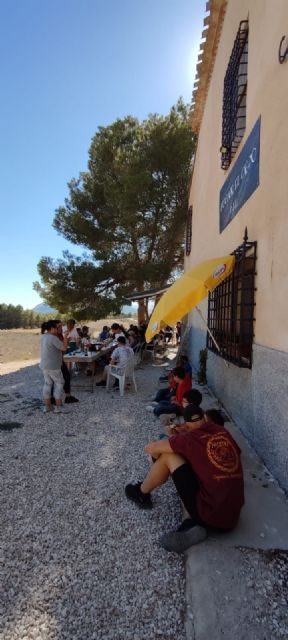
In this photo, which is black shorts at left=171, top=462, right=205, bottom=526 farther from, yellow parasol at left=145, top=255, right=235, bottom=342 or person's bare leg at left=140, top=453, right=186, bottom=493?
yellow parasol at left=145, top=255, right=235, bottom=342

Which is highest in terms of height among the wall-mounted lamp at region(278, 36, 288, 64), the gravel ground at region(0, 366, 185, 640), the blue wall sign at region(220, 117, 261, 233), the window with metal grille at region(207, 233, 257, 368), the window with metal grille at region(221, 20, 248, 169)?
the window with metal grille at region(221, 20, 248, 169)

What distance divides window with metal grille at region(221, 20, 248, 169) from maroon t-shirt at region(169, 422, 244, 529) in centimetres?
431

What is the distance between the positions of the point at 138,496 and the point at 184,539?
733mm

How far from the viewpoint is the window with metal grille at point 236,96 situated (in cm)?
472

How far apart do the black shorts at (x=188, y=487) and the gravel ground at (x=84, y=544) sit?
0.30 meters

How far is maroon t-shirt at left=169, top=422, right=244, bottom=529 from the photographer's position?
86.6 inches

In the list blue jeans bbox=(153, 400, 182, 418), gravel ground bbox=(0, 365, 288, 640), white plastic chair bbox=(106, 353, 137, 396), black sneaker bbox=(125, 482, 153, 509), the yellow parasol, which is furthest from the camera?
white plastic chair bbox=(106, 353, 137, 396)

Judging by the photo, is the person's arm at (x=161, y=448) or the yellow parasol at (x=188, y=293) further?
the yellow parasol at (x=188, y=293)

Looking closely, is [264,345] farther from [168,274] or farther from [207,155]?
[168,274]

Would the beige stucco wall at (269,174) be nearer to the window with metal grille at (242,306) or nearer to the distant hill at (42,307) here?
the window with metal grille at (242,306)

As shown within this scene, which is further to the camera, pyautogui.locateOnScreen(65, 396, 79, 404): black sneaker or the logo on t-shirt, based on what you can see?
pyautogui.locateOnScreen(65, 396, 79, 404): black sneaker

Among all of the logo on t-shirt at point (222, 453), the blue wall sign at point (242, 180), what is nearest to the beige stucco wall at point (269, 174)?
the blue wall sign at point (242, 180)

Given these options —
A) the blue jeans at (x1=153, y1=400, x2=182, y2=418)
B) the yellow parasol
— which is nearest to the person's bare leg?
the yellow parasol

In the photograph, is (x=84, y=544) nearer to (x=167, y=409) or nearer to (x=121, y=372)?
(x=167, y=409)
